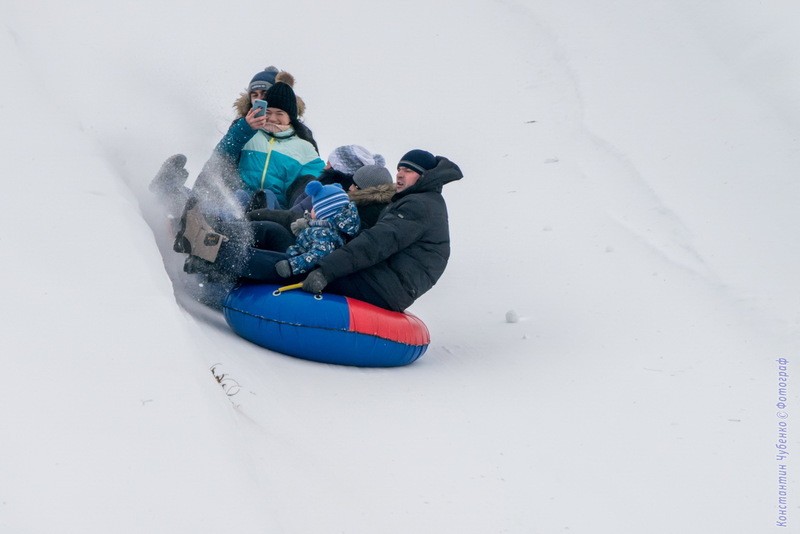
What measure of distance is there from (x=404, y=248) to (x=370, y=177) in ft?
1.73

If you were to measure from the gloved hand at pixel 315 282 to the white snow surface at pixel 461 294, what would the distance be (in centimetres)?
37

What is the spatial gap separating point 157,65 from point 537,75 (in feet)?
13.1

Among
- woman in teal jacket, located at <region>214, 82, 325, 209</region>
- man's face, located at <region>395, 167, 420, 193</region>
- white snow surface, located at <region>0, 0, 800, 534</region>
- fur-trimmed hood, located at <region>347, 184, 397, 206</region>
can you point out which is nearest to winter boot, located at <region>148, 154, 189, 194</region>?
white snow surface, located at <region>0, 0, 800, 534</region>

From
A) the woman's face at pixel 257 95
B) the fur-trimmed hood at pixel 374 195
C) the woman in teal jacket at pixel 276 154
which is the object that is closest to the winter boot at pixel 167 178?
the woman in teal jacket at pixel 276 154

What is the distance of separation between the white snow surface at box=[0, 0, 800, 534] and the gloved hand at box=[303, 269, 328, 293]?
0.37m

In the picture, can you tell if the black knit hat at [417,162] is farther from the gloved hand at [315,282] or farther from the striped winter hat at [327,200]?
the gloved hand at [315,282]

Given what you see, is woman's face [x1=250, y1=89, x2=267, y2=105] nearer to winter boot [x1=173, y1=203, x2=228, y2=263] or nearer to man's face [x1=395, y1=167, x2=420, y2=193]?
man's face [x1=395, y1=167, x2=420, y2=193]

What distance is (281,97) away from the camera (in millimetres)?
6051

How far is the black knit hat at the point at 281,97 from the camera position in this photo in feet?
19.7

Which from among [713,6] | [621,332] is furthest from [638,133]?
[621,332]

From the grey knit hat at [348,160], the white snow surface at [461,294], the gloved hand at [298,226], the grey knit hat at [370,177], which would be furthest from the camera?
the grey knit hat at [348,160]

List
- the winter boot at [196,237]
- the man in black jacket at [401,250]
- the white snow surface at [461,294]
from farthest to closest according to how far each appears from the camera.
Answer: the man in black jacket at [401,250], the winter boot at [196,237], the white snow surface at [461,294]

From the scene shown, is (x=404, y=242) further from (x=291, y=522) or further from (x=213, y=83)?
(x=213, y=83)

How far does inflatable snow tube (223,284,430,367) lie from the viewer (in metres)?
5.03
